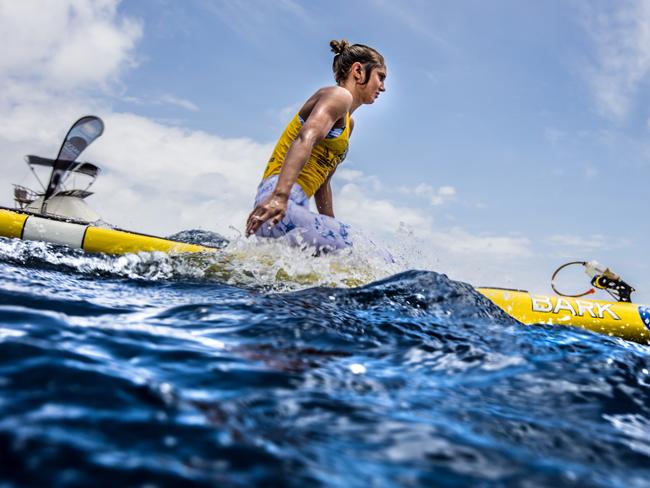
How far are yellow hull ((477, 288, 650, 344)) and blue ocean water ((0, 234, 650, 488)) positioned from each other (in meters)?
1.66

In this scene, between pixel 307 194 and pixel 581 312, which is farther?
pixel 581 312

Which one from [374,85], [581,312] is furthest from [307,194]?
[581,312]

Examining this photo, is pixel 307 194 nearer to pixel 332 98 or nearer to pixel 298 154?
pixel 298 154

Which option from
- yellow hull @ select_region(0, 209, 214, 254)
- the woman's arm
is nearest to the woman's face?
the woman's arm

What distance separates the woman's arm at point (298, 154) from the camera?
316 cm

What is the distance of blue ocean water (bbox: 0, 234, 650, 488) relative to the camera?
0.91 meters

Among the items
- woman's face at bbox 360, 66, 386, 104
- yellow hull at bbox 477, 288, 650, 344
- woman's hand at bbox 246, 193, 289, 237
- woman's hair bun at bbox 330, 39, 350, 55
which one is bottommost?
yellow hull at bbox 477, 288, 650, 344

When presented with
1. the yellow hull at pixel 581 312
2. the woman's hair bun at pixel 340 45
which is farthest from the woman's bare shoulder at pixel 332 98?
the yellow hull at pixel 581 312

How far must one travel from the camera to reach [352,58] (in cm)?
373

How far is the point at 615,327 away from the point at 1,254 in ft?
16.8

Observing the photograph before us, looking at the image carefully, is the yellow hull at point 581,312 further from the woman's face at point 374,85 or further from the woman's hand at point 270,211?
the woman's hand at point 270,211

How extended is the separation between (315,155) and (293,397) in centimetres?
266

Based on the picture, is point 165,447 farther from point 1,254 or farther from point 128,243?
point 128,243

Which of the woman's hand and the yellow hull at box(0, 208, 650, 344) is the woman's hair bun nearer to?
the woman's hand
